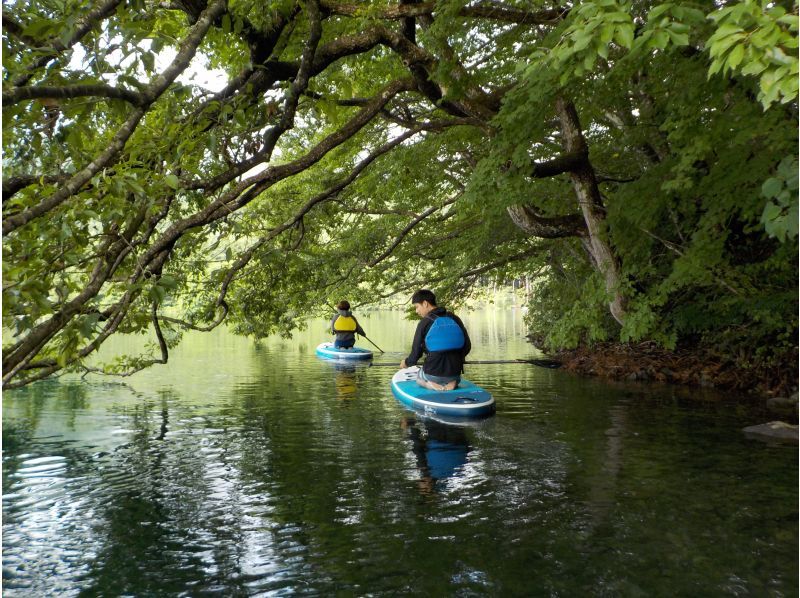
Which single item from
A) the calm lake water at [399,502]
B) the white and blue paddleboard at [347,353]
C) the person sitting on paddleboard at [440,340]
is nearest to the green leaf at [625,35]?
the calm lake water at [399,502]

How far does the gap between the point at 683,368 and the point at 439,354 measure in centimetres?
781

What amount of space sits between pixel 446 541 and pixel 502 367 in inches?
630

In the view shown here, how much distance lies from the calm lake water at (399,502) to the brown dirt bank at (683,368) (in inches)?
40.3

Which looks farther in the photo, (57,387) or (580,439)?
(57,387)

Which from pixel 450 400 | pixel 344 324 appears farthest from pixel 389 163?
pixel 344 324

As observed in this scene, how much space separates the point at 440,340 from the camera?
37.9ft

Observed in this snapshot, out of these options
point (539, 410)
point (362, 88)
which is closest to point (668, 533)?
point (539, 410)

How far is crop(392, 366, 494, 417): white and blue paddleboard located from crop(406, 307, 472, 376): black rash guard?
0.37m

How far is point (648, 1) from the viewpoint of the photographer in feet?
33.7

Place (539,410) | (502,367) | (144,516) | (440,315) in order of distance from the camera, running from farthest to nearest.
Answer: (502,367) → (539,410) → (440,315) → (144,516)

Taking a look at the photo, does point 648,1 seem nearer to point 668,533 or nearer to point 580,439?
point 580,439

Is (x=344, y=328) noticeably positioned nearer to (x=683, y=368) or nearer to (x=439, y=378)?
(x=683, y=368)

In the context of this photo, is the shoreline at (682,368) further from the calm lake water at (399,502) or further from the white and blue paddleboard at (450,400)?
the white and blue paddleboard at (450,400)

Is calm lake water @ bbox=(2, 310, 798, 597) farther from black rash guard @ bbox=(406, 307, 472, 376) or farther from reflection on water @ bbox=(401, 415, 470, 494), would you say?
black rash guard @ bbox=(406, 307, 472, 376)
